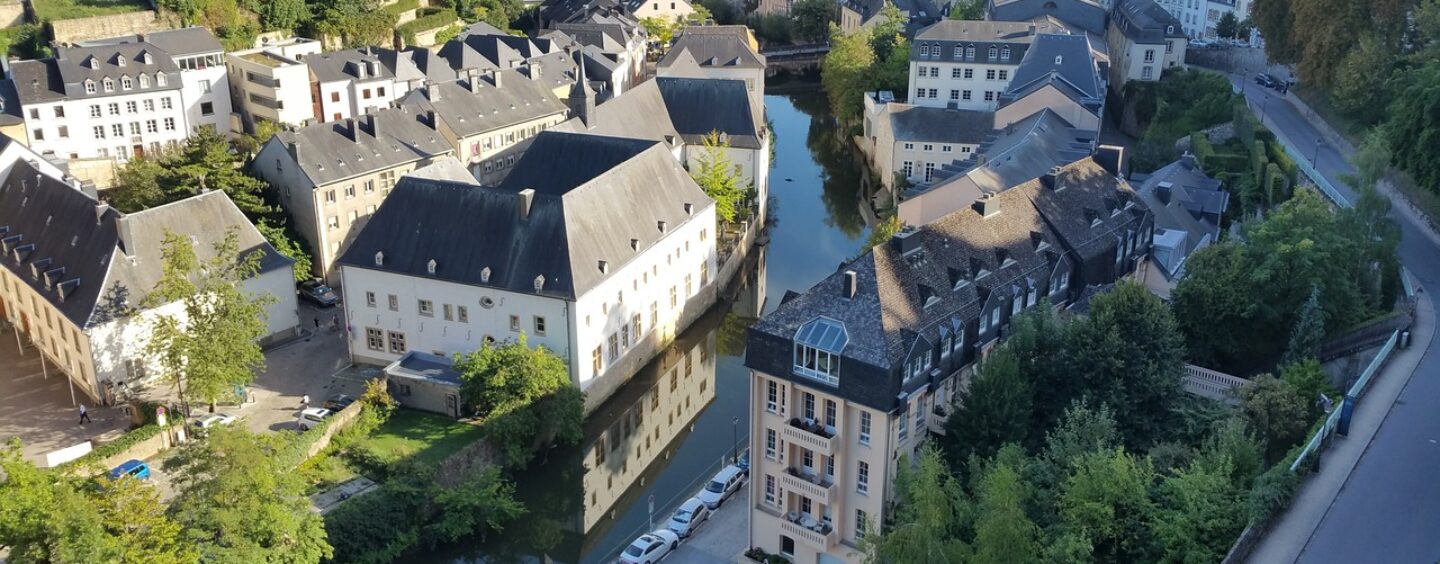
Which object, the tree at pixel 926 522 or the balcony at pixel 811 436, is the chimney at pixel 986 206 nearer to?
the balcony at pixel 811 436

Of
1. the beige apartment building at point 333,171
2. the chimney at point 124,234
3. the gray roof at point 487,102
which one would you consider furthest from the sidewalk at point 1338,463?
the gray roof at point 487,102

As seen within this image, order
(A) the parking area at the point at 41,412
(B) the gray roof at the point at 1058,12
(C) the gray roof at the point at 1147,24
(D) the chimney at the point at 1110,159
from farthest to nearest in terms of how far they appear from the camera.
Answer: (B) the gray roof at the point at 1058,12
(C) the gray roof at the point at 1147,24
(D) the chimney at the point at 1110,159
(A) the parking area at the point at 41,412

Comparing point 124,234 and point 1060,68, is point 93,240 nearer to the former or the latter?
point 124,234

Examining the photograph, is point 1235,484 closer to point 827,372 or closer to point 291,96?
point 827,372

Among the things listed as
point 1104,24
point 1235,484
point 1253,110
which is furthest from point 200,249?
point 1104,24

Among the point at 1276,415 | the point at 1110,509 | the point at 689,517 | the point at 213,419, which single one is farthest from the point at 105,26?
the point at 1276,415

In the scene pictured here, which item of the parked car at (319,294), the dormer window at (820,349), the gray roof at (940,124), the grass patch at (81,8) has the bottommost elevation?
the parked car at (319,294)

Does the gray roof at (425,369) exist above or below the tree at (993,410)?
below
